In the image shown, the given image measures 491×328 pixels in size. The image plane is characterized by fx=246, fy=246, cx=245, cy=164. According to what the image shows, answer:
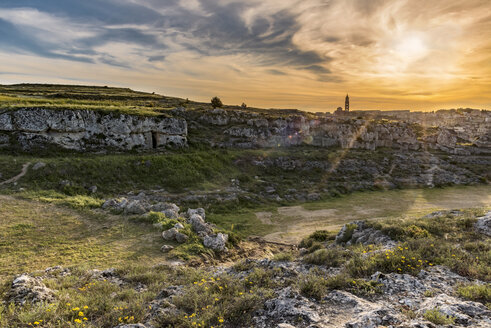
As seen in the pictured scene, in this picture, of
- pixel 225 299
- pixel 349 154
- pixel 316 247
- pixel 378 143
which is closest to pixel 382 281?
pixel 225 299

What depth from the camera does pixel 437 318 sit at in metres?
5.72

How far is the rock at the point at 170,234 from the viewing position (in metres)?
15.8

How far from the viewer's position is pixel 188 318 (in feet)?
21.2

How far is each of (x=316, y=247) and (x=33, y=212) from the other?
780 inches

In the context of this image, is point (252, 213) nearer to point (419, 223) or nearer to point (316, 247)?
point (316, 247)

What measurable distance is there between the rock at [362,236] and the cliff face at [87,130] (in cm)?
3331

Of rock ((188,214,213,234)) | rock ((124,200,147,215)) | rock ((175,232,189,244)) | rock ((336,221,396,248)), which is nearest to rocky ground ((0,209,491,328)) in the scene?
rock ((336,221,396,248))

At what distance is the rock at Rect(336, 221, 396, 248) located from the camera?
517 inches

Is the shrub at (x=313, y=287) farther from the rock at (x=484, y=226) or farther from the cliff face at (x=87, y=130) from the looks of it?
the cliff face at (x=87, y=130)

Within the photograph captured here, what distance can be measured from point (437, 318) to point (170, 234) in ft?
45.3

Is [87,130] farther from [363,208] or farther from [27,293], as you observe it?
[363,208]

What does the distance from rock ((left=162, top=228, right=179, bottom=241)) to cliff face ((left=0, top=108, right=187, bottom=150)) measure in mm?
26362

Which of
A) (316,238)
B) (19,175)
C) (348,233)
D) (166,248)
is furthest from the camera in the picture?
(19,175)

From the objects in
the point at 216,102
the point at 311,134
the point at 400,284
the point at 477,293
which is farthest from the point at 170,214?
the point at 216,102
